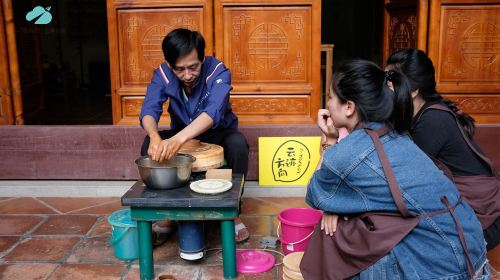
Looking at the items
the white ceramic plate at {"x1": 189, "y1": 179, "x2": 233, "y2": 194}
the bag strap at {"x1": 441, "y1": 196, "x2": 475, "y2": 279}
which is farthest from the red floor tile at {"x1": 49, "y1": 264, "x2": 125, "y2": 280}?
the bag strap at {"x1": 441, "y1": 196, "x2": 475, "y2": 279}

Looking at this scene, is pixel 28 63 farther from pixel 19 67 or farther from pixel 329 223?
pixel 329 223

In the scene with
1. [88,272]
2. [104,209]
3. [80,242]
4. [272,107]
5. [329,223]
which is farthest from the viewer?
[272,107]

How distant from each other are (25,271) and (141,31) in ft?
7.74

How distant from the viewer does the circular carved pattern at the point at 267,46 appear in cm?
454

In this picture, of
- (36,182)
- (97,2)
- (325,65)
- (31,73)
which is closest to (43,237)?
(36,182)

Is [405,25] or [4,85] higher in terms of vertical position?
[405,25]

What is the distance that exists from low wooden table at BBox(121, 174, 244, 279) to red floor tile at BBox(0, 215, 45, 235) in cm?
147

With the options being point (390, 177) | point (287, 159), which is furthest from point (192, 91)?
point (390, 177)

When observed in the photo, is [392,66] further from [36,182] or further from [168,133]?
[36,182]

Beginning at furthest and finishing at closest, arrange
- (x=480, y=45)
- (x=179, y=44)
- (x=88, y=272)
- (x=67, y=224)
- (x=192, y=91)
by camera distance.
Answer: (x=480, y=45)
(x=67, y=224)
(x=192, y=91)
(x=179, y=44)
(x=88, y=272)

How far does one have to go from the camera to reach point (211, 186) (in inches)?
115

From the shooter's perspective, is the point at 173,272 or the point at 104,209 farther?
the point at 104,209

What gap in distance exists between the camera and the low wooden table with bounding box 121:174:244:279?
280cm

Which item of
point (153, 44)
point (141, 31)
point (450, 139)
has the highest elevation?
point (141, 31)
